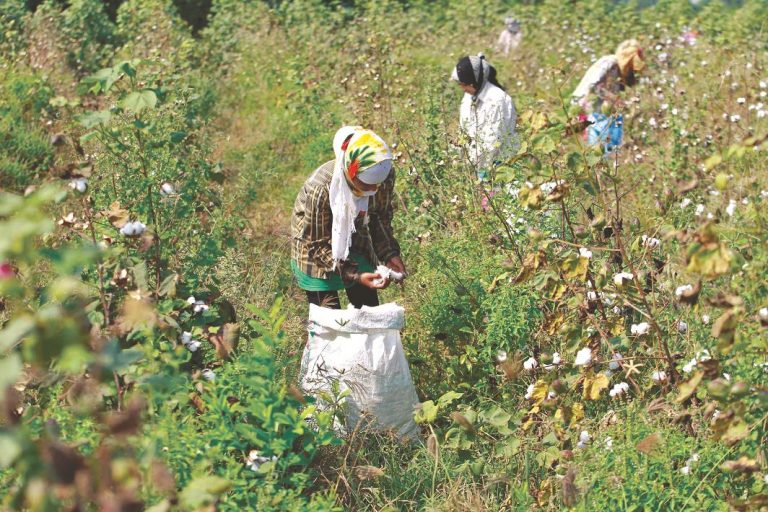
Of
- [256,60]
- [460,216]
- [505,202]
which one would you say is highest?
[505,202]

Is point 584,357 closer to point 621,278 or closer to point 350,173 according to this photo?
point 621,278

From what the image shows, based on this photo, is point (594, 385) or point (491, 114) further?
point (491, 114)

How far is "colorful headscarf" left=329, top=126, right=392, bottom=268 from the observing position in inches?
147

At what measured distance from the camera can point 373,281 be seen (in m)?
3.92

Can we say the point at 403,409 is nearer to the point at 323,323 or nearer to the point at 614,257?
the point at 323,323

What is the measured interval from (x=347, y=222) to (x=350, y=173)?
0.69ft

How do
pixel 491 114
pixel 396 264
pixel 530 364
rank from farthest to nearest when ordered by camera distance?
pixel 491 114 → pixel 396 264 → pixel 530 364

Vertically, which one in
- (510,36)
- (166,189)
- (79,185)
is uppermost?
(79,185)

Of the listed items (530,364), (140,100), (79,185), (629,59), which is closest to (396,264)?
(530,364)

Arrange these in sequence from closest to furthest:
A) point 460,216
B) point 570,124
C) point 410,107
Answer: point 570,124 → point 460,216 → point 410,107

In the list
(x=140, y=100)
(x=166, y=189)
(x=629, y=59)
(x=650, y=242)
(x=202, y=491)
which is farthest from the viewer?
(x=629, y=59)

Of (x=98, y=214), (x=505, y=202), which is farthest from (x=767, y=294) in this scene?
(x=98, y=214)

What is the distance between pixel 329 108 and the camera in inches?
299

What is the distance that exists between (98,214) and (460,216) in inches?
68.3
